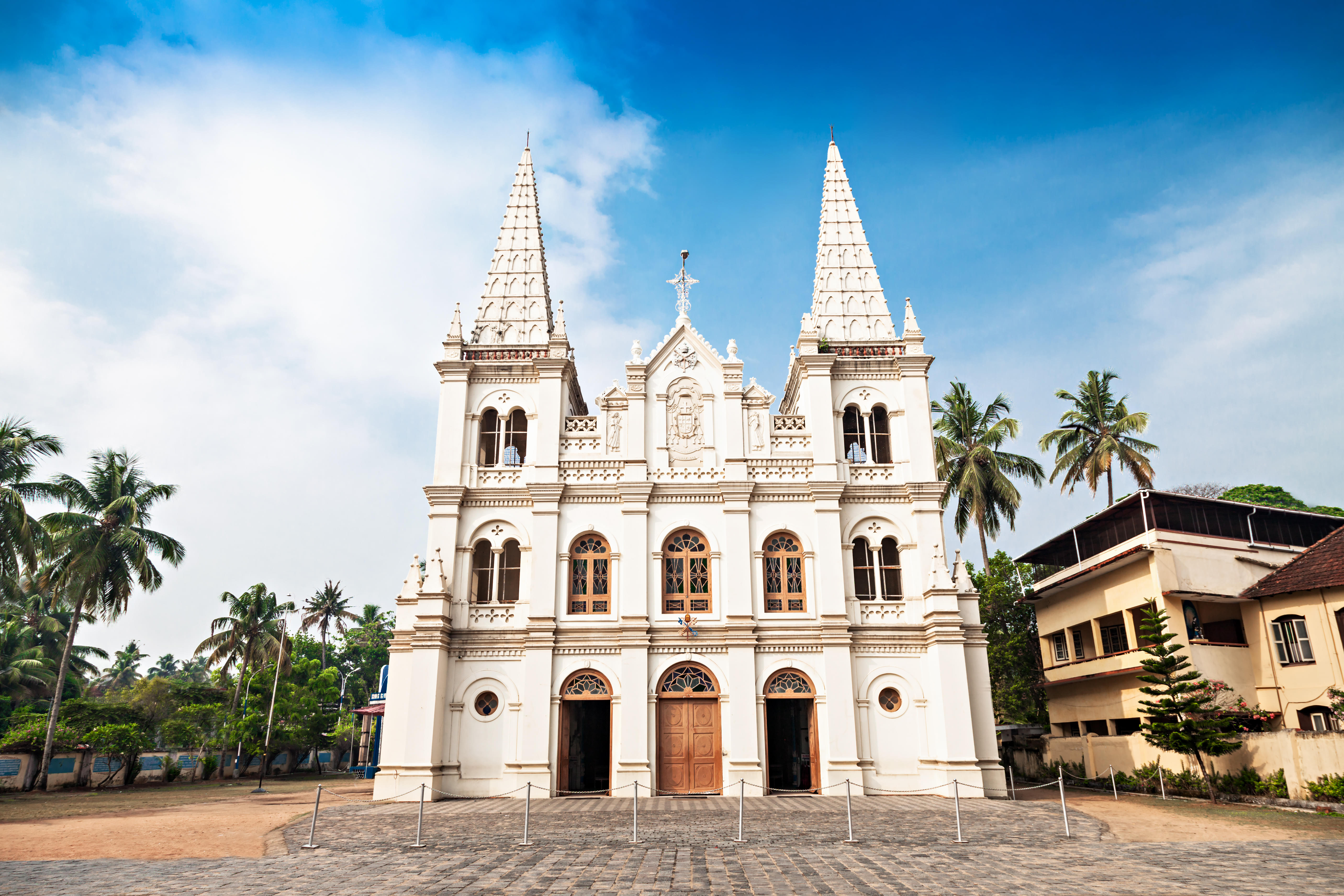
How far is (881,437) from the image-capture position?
26.3 metres

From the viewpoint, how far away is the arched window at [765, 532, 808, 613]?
23.9 meters

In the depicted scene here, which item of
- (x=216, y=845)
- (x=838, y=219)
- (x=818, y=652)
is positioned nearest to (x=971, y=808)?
(x=818, y=652)

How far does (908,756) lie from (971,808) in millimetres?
3743

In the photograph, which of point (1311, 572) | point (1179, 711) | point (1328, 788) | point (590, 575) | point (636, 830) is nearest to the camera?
point (636, 830)

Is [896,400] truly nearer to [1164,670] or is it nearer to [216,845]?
[1164,670]

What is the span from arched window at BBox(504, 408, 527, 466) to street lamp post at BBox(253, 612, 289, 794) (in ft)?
51.2

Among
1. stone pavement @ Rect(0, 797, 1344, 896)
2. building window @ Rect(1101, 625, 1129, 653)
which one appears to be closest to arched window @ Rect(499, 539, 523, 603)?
stone pavement @ Rect(0, 797, 1344, 896)

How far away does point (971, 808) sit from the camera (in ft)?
61.5

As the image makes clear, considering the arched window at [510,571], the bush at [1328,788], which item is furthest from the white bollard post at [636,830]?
the bush at [1328,788]

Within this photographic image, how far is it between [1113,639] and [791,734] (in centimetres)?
1174

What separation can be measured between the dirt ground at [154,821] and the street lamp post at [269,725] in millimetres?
746

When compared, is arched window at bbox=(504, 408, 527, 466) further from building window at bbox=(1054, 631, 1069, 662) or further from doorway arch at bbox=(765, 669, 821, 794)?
building window at bbox=(1054, 631, 1069, 662)

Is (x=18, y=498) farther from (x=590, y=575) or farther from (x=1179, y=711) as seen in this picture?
(x=1179, y=711)

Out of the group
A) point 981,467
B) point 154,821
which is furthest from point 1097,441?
point 154,821
